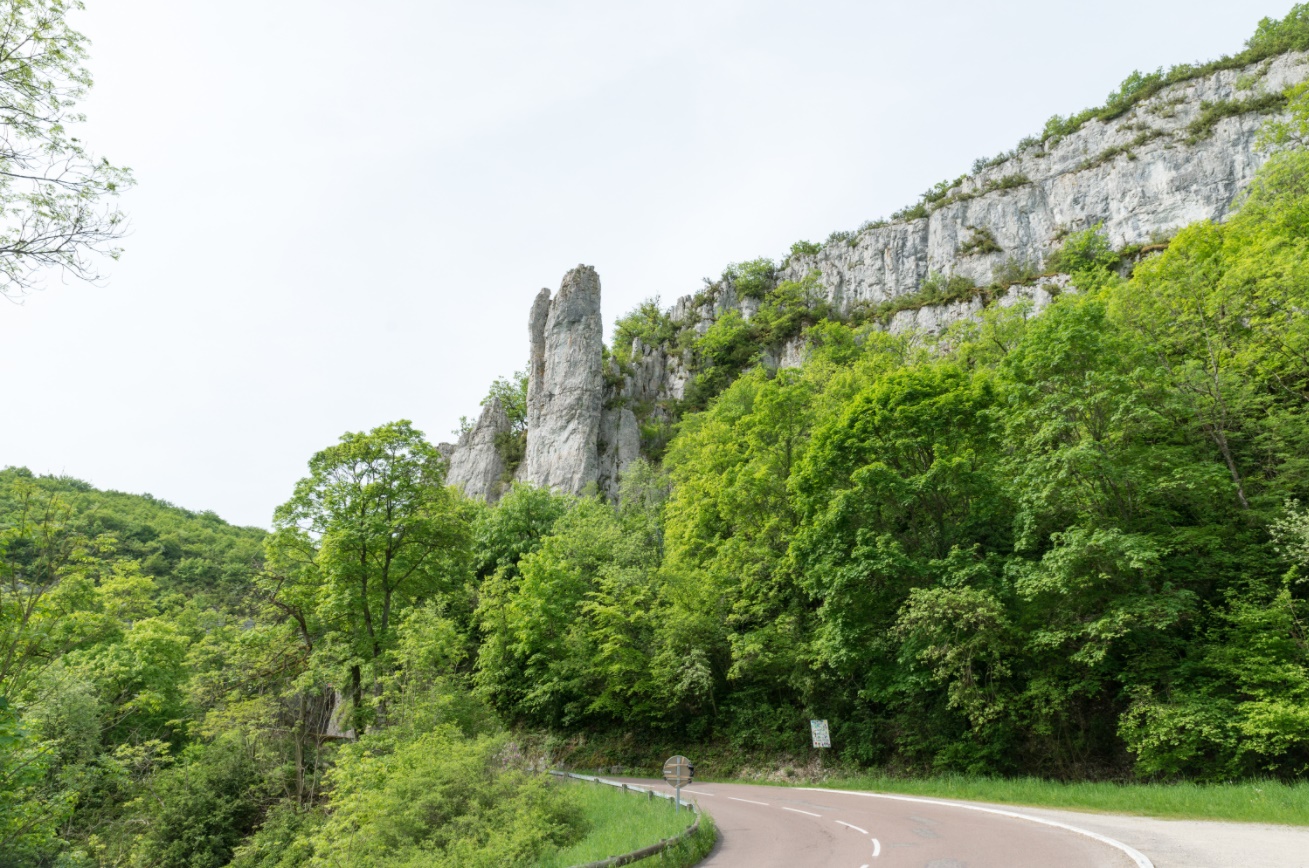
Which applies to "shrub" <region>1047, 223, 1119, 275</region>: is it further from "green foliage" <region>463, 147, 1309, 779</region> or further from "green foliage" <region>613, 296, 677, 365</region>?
"green foliage" <region>613, 296, 677, 365</region>

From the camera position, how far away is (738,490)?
25797 mm

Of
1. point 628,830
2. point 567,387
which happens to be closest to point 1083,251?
point 567,387

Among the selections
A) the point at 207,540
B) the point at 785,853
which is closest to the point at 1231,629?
the point at 785,853

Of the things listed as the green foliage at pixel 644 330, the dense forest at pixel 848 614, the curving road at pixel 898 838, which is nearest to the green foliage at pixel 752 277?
the green foliage at pixel 644 330

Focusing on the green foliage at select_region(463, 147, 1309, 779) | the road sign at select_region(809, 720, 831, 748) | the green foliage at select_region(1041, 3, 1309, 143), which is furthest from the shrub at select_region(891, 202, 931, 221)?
the road sign at select_region(809, 720, 831, 748)

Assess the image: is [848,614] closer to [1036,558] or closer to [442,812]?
[1036,558]

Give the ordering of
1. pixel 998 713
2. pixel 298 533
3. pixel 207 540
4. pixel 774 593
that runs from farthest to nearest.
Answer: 1. pixel 207 540
2. pixel 774 593
3. pixel 298 533
4. pixel 998 713

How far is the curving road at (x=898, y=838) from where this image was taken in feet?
28.7

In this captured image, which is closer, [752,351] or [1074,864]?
[1074,864]

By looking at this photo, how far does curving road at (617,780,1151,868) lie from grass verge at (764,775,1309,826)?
1.67 meters

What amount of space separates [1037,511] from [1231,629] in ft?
14.6

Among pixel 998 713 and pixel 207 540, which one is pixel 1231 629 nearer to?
pixel 998 713

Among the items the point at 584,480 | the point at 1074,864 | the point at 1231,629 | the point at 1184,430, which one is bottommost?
the point at 1074,864

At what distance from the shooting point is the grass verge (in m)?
10.9
